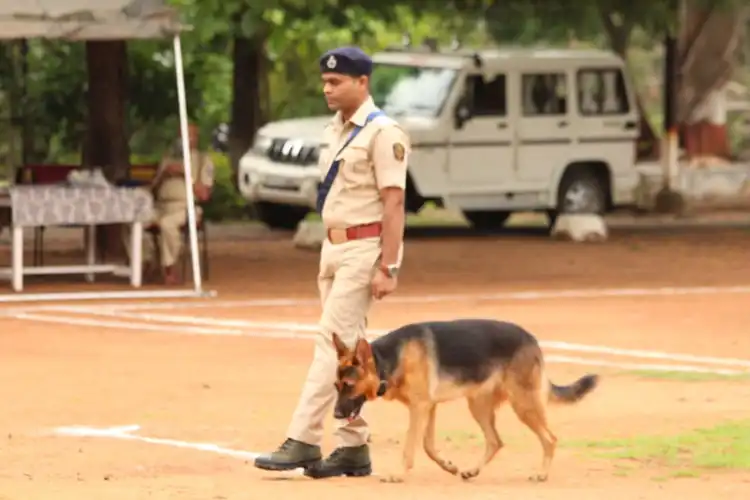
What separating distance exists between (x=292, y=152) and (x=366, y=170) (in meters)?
14.9

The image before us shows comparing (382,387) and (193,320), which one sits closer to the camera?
(382,387)

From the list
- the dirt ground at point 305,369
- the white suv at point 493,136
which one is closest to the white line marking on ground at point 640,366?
the dirt ground at point 305,369

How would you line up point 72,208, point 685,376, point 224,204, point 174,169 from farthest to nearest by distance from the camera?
point 224,204, point 174,169, point 72,208, point 685,376

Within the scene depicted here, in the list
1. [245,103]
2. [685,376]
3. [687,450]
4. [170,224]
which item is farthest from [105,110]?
[687,450]

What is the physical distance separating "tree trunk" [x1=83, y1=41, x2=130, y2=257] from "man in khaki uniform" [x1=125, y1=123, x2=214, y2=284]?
1.83 m

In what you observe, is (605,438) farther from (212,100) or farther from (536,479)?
(212,100)

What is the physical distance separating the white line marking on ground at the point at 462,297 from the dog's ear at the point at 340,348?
28.2 ft

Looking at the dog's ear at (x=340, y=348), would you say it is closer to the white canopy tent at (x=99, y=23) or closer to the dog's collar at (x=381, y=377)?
the dog's collar at (x=381, y=377)

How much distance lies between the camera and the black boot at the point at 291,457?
9.09m

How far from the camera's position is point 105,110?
67.7ft

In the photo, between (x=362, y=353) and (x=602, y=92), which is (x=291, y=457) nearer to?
(x=362, y=353)

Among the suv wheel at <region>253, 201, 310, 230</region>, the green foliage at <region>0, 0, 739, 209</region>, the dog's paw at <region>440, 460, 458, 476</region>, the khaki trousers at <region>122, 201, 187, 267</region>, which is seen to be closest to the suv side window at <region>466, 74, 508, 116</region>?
the green foliage at <region>0, 0, 739, 209</region>

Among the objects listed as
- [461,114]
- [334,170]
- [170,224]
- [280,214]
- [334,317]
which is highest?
[334,170]

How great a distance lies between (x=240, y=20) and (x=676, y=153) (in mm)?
10237
